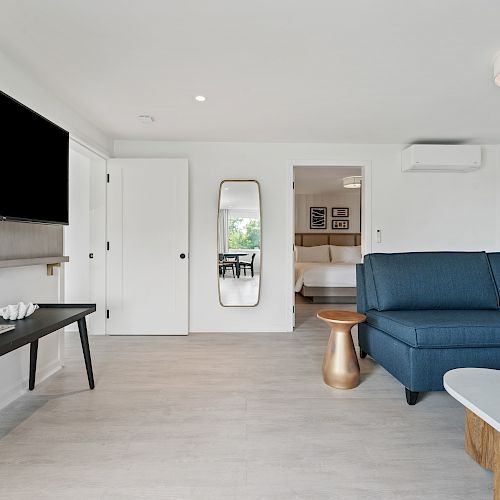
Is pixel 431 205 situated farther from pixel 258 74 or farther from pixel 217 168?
pixel 258 74

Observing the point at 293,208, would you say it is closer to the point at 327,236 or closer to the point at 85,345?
the point at 85,345

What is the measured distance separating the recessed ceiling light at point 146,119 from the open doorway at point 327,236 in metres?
3.00

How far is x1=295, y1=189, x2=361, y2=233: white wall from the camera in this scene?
8.13m

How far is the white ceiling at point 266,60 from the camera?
1.79 m

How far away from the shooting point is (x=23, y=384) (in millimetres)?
2393

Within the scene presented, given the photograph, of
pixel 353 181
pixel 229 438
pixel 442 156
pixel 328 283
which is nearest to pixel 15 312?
pixel 229 438

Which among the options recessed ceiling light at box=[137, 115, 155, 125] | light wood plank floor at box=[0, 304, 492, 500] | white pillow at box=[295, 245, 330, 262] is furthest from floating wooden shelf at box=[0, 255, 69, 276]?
white pillow at box=[295, 245, 330, 262]

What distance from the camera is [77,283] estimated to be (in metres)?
4.04

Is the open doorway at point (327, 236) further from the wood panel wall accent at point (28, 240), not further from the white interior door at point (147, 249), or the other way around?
the wood panel wall accent at point (28, 240)

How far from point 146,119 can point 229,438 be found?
2808 mm

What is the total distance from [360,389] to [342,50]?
2.21 m

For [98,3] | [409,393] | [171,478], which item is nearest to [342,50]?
[98,3]

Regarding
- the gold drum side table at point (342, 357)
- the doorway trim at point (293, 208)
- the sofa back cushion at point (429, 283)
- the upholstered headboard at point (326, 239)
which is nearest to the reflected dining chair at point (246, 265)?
the doorway trim at point (293, 208)

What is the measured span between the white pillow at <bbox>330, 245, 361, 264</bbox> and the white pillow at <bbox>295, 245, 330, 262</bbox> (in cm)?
15
